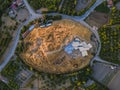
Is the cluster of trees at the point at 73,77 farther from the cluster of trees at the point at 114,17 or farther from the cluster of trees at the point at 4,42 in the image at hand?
the cluster of trees at the point at 114,17

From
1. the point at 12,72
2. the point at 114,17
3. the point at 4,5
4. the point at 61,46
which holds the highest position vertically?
the point at 4,5

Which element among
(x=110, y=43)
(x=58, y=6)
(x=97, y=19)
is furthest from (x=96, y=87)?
(x=58, y=6)

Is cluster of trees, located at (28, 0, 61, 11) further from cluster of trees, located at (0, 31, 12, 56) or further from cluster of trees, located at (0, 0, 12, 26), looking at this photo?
cluster of trees, located at (0, 31, 12, 56)

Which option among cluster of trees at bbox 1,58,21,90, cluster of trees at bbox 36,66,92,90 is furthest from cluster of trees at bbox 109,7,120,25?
cluster of trees at bbox 1,58,21,90

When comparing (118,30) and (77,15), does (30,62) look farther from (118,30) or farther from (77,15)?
(118,30)

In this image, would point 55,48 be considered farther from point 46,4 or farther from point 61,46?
point 46,4

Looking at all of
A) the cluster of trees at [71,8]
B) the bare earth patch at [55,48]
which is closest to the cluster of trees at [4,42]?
the bare earth patch at [55,48]
